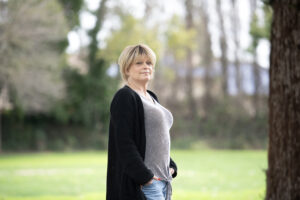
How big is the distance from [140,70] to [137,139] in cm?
55

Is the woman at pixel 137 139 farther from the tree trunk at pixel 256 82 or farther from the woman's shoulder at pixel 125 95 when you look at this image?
the tree trunk at pixel 256 82

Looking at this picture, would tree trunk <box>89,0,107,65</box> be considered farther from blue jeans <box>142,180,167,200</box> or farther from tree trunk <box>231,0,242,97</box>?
blue jeans <box>142,180,167,200</box>

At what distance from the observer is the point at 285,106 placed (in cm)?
385

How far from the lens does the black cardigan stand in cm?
299

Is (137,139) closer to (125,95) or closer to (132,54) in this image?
(125,95)

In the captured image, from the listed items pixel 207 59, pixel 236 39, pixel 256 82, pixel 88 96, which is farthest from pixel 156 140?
pixel 207 59

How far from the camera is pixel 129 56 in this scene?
3285mm

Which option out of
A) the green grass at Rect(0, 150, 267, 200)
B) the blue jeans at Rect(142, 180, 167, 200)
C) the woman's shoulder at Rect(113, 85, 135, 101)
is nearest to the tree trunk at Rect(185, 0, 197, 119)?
the green grass at Rect(0, 150, 267, 200)

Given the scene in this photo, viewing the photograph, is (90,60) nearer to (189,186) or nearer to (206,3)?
(206,3)

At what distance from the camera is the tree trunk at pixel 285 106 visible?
3818 mm

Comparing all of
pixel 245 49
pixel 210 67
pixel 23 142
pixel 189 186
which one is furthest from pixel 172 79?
pixel 189 186

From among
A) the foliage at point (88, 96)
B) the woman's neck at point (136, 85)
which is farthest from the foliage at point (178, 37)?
the woman's neck at point (136, 85)

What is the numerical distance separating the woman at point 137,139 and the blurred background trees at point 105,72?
2446 cm

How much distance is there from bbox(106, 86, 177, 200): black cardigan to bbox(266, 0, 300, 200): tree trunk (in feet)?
4.75
